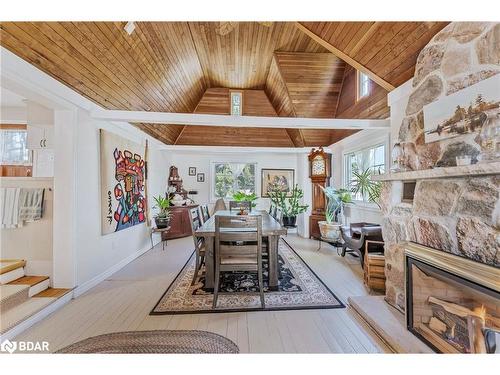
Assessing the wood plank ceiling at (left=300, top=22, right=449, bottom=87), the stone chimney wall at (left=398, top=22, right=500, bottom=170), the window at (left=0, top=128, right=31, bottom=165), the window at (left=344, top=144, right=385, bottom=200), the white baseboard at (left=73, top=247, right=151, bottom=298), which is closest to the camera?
the stone chimney wall at (left=398, top=22, right=500, bottom=170)

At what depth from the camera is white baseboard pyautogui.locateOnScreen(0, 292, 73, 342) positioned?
1860 millimetres

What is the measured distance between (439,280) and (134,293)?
10.1 feet

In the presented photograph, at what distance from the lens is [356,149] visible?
15.2 feet

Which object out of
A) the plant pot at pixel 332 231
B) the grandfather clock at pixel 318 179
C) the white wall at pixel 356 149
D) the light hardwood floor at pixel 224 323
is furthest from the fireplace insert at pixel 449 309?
the grandfather clock at pixel 318 179

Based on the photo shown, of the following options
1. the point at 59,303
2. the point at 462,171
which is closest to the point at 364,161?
the point at 462,171

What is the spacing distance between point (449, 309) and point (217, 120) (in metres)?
3.07

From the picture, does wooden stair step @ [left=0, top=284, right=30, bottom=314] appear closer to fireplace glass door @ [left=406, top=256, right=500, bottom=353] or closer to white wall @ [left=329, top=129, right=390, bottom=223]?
fireplace glass door @ [left=406, top=256, right=500, bottom=353]

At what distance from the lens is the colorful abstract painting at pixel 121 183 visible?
3213mm

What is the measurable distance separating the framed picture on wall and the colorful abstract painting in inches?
130

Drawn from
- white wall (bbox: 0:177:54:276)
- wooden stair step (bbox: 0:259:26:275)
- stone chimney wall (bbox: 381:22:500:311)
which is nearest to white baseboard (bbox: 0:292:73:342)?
white wall (bbox: 0:177:54:276)

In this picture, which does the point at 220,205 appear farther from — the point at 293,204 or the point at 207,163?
the point at 293,204
